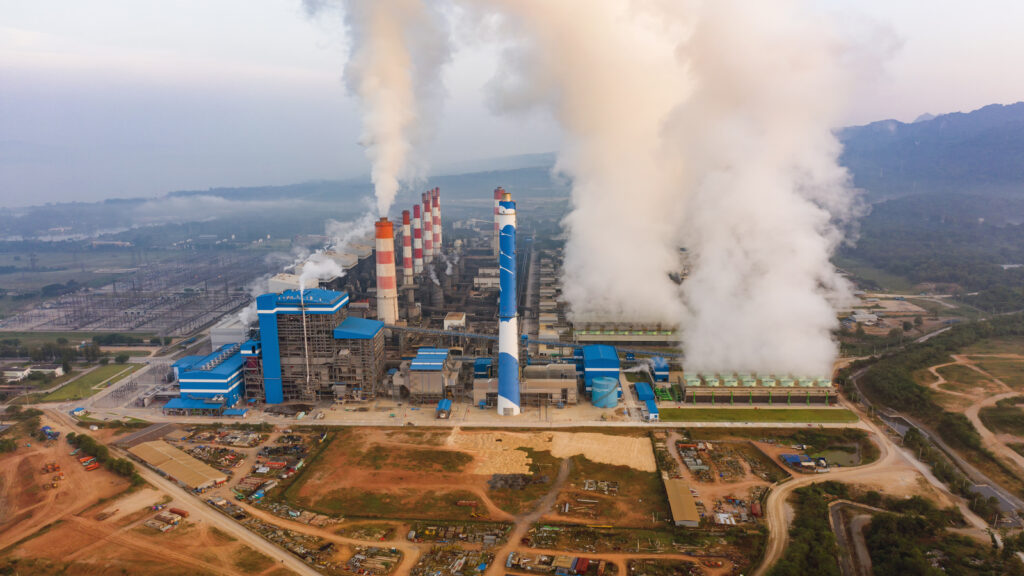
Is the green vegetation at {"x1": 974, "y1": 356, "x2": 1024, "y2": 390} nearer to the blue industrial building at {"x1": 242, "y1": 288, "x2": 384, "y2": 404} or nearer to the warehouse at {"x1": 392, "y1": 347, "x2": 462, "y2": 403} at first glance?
the warehouse at {"x1": 392, "y1": 347, "x2": 462, "y2": 403}

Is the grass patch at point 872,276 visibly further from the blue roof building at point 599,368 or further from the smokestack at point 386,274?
the smokestack at point 386,274

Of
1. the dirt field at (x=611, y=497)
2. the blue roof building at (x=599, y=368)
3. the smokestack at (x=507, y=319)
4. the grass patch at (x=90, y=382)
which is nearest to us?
the dirt field at (x=611, y=497)

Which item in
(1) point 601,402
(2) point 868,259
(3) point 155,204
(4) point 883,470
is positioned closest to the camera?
(4) point 883,470

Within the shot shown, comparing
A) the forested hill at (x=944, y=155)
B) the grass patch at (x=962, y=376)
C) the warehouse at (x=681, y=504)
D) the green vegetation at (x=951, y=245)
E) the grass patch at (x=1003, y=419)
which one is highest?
the forested hill at (x=944, y=155)

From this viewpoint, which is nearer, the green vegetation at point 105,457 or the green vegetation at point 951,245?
the green vegetation at point 105,457

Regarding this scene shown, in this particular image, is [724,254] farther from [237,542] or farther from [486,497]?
[237,542]

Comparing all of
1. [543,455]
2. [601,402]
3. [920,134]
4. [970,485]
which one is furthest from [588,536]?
[920,134]

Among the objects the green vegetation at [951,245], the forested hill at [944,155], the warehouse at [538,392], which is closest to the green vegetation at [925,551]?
the warehouse at [538,392]
